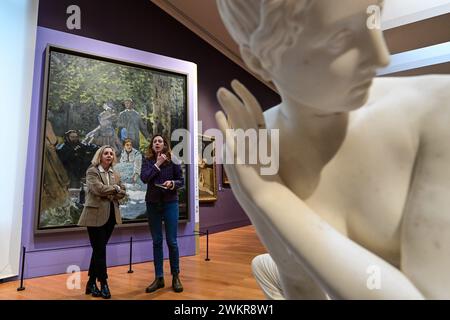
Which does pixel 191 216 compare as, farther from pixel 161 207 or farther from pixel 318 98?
pixel 318 98

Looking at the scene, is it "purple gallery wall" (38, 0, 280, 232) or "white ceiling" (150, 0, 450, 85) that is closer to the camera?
"white ceiling" (150, 0, 450, 85)

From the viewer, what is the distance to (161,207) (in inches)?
139

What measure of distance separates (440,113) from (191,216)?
16.3 ft

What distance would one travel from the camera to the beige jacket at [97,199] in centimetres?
332

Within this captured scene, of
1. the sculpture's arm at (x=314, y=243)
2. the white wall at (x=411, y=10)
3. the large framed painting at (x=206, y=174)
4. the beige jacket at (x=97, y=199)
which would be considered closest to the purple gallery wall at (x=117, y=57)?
the large framed painting at (x=206, y=174)

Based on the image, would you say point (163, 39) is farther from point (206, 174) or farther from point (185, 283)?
point (185, 283)

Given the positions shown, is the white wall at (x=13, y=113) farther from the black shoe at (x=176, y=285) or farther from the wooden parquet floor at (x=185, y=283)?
the black shoe at (x=176, y=285)

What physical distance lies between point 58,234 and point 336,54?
4.49 metres

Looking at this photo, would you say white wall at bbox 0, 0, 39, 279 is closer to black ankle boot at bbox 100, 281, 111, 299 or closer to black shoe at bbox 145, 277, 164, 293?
black ankle boot at bbox 100, 281, 111, 299

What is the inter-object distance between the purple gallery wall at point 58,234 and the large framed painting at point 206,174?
204 centimetres

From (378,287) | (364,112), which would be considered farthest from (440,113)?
(378,287)

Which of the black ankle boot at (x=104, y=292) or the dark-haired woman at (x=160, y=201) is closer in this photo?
the black ankle boot at (x=104, y=292)

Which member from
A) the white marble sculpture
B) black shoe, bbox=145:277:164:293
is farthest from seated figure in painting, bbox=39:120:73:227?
the white marble sculpture

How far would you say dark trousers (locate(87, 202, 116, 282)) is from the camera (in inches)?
125
